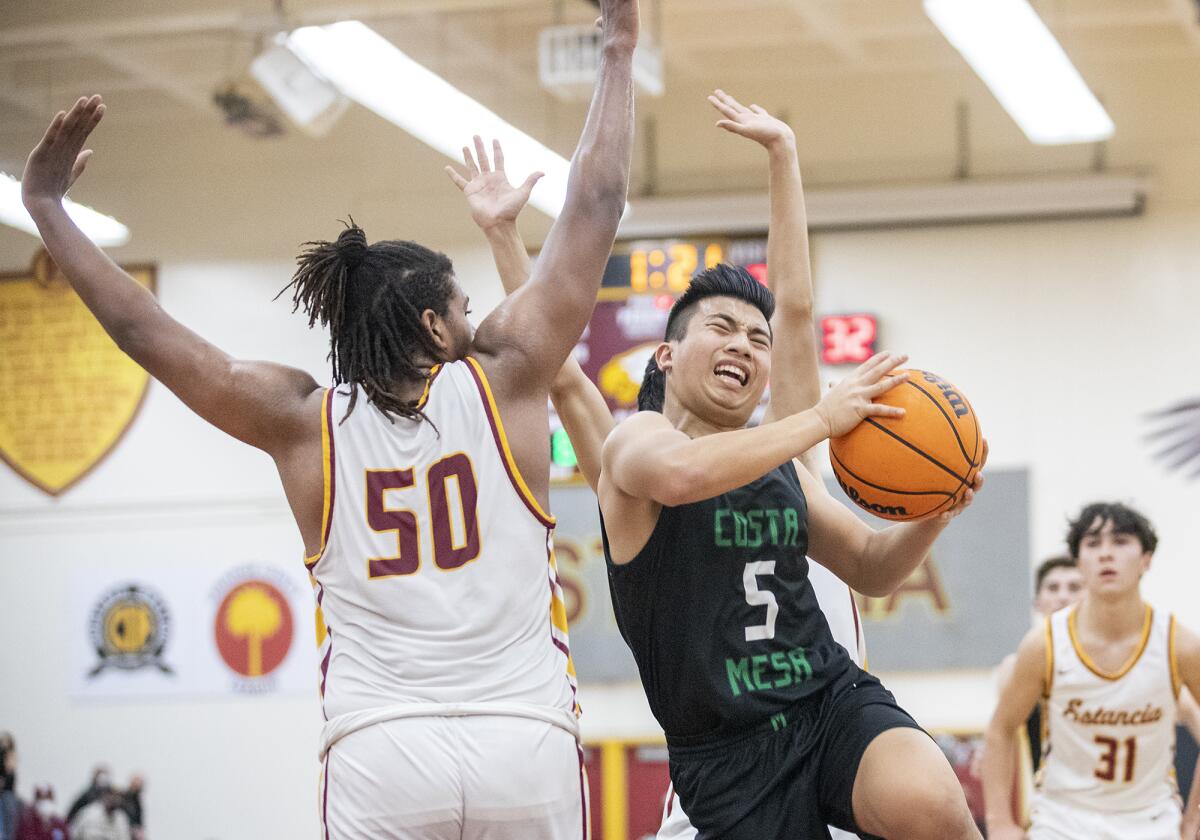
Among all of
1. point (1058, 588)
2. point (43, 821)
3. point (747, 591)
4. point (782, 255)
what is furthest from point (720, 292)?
point (43, 821)

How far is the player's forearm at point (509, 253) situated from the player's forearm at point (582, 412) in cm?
28

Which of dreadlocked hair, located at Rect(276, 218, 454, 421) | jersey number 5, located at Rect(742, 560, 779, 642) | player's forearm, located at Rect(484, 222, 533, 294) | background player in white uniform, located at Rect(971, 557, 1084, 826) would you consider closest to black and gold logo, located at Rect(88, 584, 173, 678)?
background player in white uniform, located at Rect(971, 557, 1084, 826)

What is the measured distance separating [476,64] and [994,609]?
17.1 feet

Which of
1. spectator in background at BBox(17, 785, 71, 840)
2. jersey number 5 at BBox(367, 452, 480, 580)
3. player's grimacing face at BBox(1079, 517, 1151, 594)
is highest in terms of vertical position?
jersey number 5 at BBox(367, 452, 480, 580)

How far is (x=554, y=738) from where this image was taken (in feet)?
10.3

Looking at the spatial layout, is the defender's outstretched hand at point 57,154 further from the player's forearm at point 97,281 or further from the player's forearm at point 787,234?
the player's forearm at point 787,234

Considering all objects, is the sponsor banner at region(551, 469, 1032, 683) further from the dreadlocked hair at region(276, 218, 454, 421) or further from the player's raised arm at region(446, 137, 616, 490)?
the dreadlocked hair at region(276, 218, 454, 421)

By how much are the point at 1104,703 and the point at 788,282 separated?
313 cm

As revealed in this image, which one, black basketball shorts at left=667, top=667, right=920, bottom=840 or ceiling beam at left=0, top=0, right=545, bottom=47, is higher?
ceiling beam at left=0, top=0, right=545, bottom=47

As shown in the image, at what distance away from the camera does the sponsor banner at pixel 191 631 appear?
38.1 ft

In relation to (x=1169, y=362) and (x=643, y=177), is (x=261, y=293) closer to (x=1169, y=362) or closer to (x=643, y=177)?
(x=643, y=177)

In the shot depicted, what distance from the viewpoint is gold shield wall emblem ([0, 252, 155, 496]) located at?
12195mm

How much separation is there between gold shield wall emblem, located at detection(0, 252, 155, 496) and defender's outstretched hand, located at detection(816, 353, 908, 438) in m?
9.65

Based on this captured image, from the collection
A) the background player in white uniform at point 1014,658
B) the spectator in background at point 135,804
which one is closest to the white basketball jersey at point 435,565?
the background player in white uniform at point 1014,658
